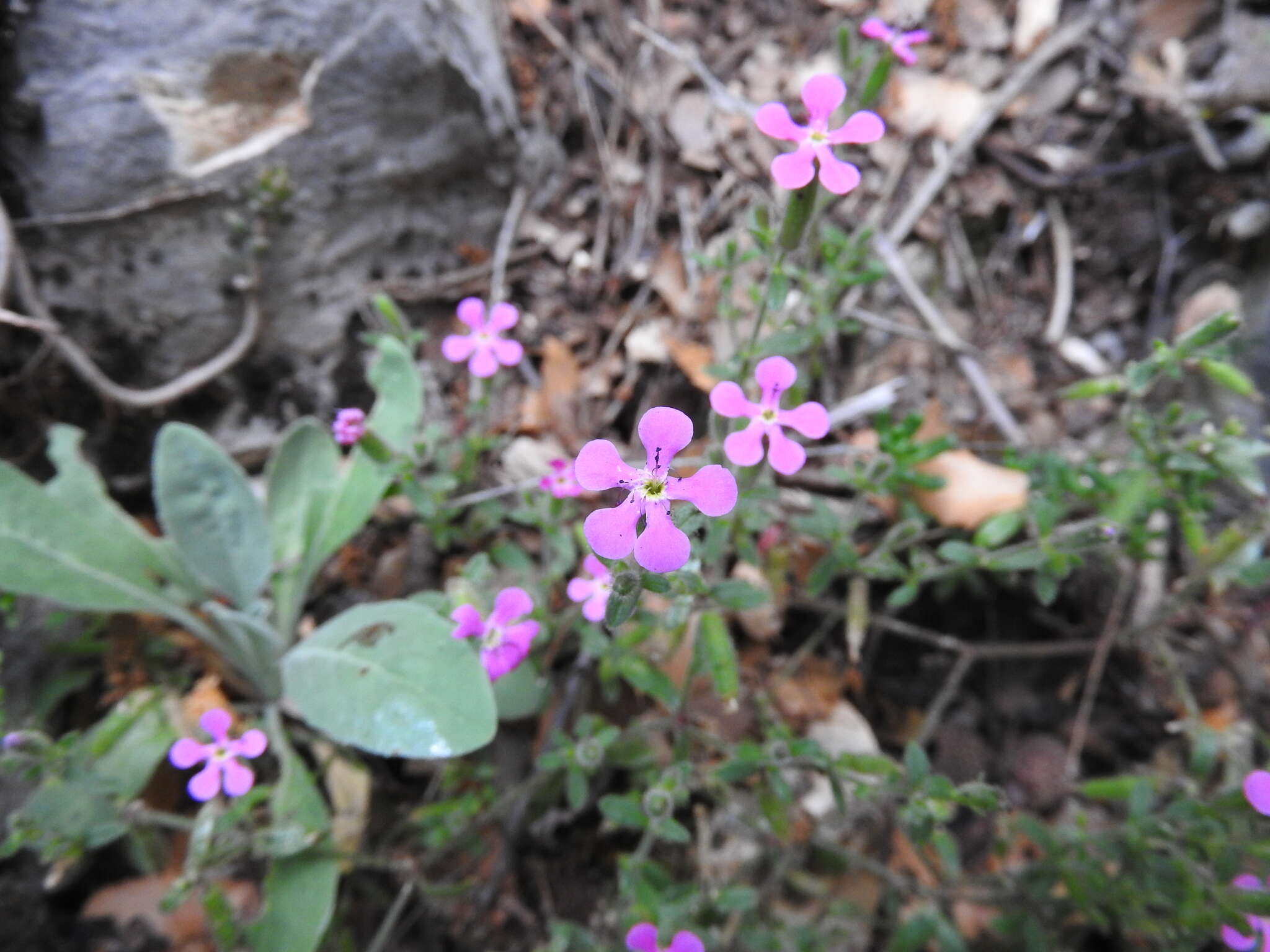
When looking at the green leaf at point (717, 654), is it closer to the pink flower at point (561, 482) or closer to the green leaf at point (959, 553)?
the pink flower at point (561, 482)

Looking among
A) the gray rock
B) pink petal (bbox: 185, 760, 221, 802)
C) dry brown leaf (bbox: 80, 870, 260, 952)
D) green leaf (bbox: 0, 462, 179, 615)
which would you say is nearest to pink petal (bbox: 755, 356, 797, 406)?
pink petal (bbox: 185, 760, 221, 802)

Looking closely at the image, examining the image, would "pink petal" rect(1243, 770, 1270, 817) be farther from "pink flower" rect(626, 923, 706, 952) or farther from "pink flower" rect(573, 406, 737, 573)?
"pink flower" rect(573, 406, 737, 573)

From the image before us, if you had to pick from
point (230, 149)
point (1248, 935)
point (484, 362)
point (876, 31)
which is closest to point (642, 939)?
point (1248, 935)

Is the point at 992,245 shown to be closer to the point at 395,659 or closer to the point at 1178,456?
the point at 1178,456

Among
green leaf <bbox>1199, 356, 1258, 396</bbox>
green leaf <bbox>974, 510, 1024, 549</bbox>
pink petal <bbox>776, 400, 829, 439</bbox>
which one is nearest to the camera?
pink petal <bbox>776, 400, 829, 439</bbox>

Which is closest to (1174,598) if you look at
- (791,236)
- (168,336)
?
(791,236)

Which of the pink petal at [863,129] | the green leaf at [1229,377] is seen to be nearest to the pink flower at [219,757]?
the pink petal at [863,129]

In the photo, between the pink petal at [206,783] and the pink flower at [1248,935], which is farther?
the pink flower at [1248,935]
